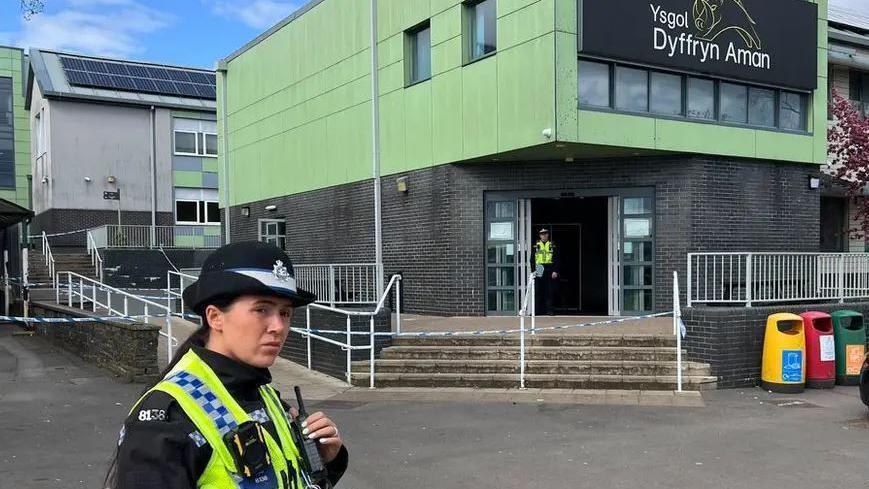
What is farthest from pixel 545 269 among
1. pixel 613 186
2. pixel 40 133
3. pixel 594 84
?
pixel 40 133

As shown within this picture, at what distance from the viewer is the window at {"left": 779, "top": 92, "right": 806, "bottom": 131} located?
1407 cm

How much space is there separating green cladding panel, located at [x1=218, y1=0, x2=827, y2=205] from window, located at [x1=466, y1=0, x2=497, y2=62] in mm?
203

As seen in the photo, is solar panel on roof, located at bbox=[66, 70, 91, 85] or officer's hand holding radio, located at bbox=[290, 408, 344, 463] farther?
solar panel on roof, located at bbox=[66, 70, 91, 85]

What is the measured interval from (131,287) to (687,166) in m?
19.2

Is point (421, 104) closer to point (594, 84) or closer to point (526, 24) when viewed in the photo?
point (526, 24)

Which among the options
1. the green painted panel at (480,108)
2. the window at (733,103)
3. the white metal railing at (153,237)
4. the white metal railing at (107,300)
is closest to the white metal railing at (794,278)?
the window at (733,103)

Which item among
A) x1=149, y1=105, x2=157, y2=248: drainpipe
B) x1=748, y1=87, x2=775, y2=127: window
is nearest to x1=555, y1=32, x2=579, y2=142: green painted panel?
x1=748, y1=87, x2=775, y2=127: window

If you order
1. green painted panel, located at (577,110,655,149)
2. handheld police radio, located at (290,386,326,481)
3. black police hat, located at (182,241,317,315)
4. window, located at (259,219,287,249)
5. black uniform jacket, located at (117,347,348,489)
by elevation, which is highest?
green painted panel, located at (577,110,655,149)

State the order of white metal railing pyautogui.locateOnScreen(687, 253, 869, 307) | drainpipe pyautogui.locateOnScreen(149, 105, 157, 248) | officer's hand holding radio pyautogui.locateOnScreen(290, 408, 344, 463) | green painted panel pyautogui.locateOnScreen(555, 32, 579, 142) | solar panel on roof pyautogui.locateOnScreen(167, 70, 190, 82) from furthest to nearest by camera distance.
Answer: solar panel on roof pyautogui.locateOnScreen(167, 70, 190, 82), drainpipe pyautogui.locateOnScreen(149, 105, 157, 248), green painted panel pyautogui.locateOnScreen(555, 32, 579, 142), white metal railing pyautogui.locateOnScreen(687, 253, 869, 307), officer's hand holding radio pyautogui.locateOnScreen(290, 408, 344, 463)

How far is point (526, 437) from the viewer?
720cm

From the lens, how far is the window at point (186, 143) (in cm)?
3158

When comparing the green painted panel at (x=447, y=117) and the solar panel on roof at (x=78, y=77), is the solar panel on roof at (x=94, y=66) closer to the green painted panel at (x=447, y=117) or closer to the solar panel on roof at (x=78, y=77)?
the solar panel on roof at (x=78, y=77)

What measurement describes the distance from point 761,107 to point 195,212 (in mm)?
24921

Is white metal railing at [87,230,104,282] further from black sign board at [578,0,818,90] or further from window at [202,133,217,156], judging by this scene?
black sign board at [578,0,818,90]
